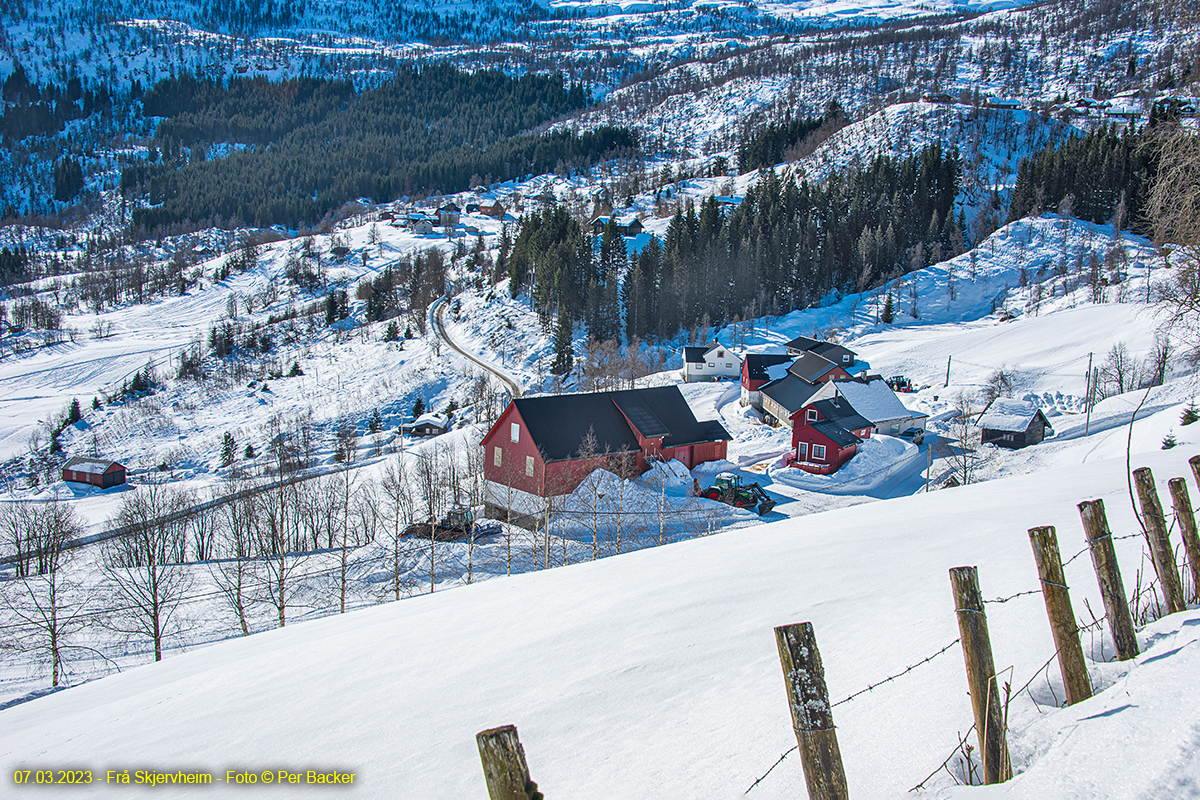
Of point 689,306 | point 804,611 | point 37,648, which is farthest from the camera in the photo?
point 689,306

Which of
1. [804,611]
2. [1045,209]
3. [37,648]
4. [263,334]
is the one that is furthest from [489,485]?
[1045,209]

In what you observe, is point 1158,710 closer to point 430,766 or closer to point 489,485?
point 430,766

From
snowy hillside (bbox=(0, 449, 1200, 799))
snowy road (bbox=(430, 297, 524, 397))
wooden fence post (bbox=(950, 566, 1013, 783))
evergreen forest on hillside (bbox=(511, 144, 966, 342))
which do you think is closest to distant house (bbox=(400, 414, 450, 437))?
snowy road (bbox=(430, 297, 524, 397))

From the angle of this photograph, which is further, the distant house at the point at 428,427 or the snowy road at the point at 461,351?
the snowy road at the point at 461,351

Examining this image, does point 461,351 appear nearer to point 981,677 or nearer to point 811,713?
point 981,677

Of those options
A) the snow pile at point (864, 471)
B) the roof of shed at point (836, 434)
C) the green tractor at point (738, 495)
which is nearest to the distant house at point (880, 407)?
the snow pile at point (864, 471)

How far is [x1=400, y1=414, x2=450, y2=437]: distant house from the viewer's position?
62500 millimetres

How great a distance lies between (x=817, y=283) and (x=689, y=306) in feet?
75.8

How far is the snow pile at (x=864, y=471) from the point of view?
121 feet

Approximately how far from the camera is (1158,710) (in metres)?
3.01

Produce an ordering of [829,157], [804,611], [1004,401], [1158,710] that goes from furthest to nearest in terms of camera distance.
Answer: [829,157] < [1004,401] < [804,611] < [1158,710]

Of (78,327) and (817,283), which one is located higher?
(817,283)

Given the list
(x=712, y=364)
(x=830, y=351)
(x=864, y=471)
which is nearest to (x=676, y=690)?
(x=864, y=471)

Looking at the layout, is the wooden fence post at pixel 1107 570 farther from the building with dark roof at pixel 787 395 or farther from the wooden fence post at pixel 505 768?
the building with dark roof at pixel 787 395
